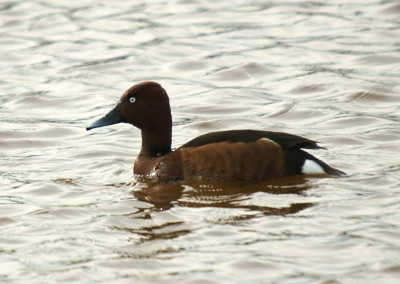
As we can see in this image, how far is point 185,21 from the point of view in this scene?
1470cm

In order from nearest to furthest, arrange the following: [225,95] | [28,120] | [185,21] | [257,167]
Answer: [257,167] → [28,120] → [225,95] → [185,21]

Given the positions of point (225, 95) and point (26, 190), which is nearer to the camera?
point (26, 190)

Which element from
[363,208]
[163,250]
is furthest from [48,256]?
[363,208]

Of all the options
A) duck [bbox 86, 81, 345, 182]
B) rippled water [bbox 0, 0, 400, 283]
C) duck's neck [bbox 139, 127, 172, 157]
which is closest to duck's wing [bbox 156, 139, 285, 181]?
duck [bbox 86, 81, 345, 182]

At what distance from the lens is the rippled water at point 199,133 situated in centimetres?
621

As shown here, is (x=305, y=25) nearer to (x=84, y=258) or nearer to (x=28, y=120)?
(x=28, y=120)

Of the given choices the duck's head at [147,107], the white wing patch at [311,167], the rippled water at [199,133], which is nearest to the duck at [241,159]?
the white wing patch at [311,167]

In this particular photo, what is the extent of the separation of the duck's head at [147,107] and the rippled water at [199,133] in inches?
19.3

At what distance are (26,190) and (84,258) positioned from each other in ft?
6.13

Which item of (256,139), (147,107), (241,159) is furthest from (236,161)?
(147,107)

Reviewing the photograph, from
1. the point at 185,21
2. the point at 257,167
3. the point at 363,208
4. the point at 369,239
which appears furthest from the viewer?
the point at 185,21

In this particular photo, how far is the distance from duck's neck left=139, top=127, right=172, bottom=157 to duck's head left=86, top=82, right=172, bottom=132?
0.08ft

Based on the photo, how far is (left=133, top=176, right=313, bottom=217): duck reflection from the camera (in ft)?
24.2

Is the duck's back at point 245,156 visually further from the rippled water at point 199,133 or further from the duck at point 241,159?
the rippled water at point 199,133
